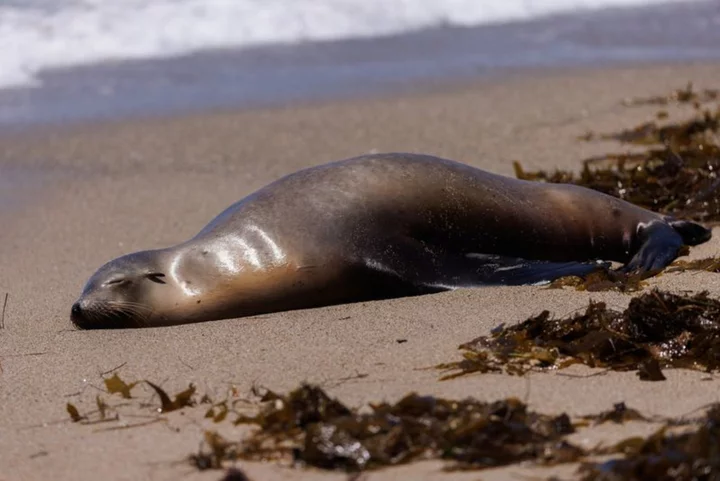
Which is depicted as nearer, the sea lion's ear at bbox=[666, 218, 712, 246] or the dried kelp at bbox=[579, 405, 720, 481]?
the dried kelp at bbox=[579, 405, 720, 481]

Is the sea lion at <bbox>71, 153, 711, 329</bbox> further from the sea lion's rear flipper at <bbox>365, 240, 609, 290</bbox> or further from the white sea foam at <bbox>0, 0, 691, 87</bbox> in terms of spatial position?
the white sea foam at <bbox>0, 0, 691, 87</bbox>

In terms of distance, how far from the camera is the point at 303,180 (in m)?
5.51

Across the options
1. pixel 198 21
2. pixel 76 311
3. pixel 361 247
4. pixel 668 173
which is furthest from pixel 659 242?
pixel 198 21

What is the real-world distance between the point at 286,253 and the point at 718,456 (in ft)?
8.56

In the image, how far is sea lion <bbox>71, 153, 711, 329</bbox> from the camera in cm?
508

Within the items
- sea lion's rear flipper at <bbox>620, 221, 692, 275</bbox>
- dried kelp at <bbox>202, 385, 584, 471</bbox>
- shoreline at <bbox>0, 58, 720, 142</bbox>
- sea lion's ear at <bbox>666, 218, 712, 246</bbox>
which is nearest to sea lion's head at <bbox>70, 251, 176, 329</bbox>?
dried kelp at <bbox>202, 385, 584, 471</bbox>

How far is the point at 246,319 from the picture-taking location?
4977 millimetres

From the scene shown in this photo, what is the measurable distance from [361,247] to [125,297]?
0.98 meters

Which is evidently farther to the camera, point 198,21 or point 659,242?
point 198,21

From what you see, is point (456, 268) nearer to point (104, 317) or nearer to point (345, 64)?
point (104, 317)

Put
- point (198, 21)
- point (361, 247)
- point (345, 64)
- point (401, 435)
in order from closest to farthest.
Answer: point (401, 435) → point (361, 247) → point (345, 64) → point (198, 21)

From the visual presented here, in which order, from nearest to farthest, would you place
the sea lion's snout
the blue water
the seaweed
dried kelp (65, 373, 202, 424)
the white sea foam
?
dried kelp (65, 373, 202, 424) → the seaweed → the sea lion's snout → the blue water → the white sea foam

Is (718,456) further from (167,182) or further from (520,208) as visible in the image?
(167,182)

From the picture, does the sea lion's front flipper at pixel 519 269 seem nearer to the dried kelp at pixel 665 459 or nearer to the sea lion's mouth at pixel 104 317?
the sea lion's mouth at pixel 104 317
